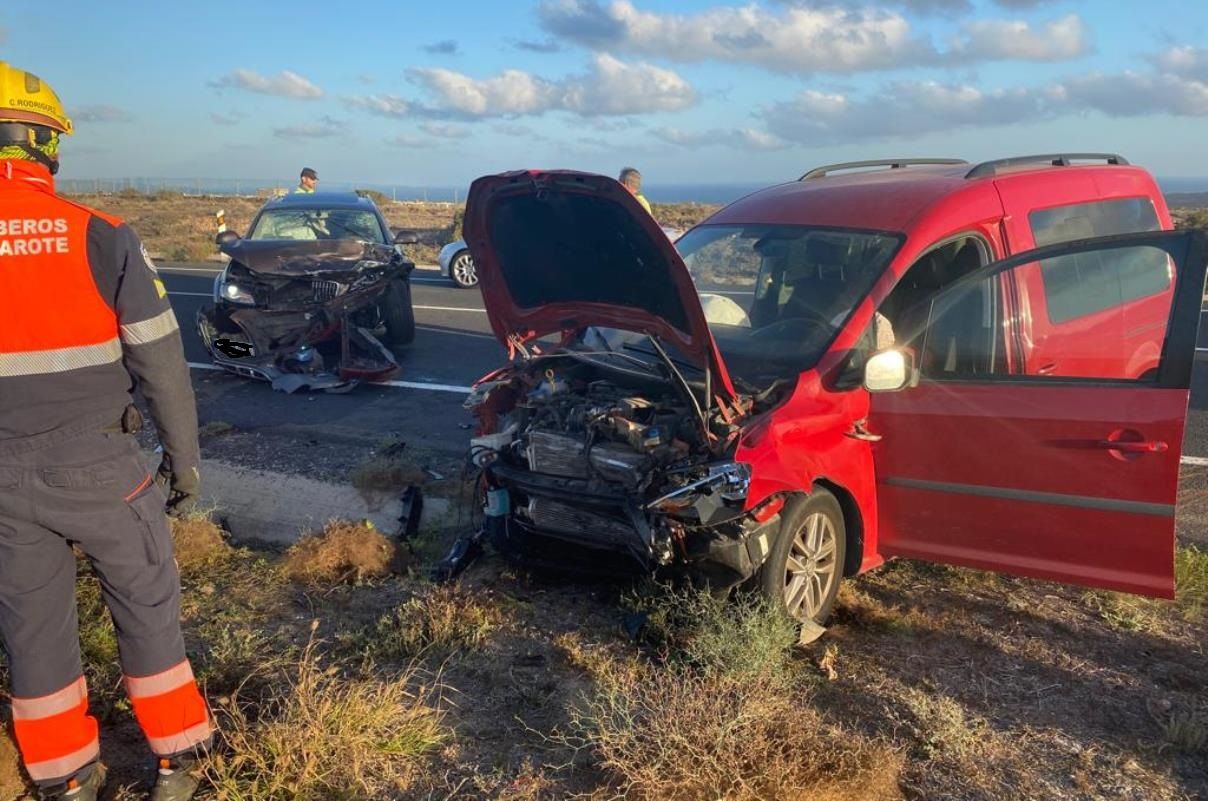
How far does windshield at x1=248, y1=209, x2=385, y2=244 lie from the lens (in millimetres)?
10312

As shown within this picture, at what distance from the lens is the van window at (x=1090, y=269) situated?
4082 millimetres

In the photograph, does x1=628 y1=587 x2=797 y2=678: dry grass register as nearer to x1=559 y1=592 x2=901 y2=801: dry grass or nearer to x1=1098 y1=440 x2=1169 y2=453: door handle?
x1=559 y1=592 x2=901 y2=801: dry grass

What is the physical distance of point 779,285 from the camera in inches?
191

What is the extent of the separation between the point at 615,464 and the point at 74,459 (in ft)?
6.73

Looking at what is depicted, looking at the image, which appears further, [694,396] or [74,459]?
[694,396]

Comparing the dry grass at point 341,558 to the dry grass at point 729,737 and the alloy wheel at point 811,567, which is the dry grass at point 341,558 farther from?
the alloy wheel at point 811,567

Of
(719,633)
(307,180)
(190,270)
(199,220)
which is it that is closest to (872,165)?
(719,633)

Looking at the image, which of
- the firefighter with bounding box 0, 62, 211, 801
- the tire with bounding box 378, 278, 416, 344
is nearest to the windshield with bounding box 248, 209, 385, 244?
the tire with bounding box 378, 278, 416, 344

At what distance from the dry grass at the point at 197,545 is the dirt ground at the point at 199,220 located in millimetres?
9550

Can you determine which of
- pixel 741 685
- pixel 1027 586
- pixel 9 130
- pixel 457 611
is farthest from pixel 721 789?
pixel 9 130

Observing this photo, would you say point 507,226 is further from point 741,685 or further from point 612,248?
point 741,685

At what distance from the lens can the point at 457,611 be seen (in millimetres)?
4074

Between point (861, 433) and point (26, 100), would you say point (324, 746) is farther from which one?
point (861, 433)

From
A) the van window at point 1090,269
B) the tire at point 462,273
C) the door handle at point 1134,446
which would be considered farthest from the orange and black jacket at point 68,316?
the tire at point 462,273
